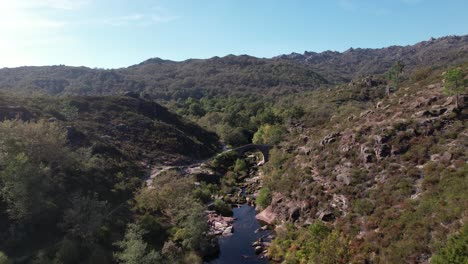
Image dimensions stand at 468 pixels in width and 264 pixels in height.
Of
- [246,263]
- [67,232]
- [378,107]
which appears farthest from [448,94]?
[67,232]

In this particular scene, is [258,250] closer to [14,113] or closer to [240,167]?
[240,167]

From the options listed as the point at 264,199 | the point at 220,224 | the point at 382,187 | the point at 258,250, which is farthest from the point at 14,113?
the point at 382,187

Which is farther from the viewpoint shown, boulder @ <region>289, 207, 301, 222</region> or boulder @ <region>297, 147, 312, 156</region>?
boulder @ <region>297, 147, 312, 156</region>

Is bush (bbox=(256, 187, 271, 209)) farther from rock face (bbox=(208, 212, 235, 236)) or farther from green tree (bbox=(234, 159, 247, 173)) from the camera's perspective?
green tree (bbox=(234, 159, 247, 173))

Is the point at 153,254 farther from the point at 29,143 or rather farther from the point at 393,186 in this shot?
the point at 393,186

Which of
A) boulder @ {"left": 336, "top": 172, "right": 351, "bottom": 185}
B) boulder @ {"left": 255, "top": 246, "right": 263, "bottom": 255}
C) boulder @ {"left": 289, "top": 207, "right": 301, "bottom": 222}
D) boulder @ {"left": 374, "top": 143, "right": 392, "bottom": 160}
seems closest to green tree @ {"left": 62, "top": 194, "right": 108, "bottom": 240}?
boulder @ {"left": 255, "top": 246, "right": 263, "bottom": 255}
